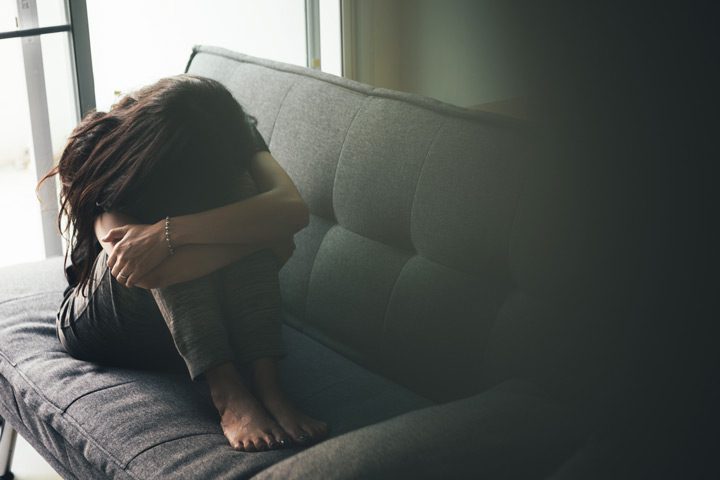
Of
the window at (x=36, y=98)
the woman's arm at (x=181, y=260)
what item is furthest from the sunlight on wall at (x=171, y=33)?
the woman's arm at (x=181, y=260)

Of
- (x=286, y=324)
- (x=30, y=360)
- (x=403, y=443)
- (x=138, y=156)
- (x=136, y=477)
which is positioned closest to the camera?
(x=403, y=443)

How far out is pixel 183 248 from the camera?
121 cm

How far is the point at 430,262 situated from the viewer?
50.5 inches

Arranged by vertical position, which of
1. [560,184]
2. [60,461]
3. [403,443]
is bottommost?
[60,461]

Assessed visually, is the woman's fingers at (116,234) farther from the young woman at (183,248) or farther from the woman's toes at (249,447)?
the woman's toes at (249,447)

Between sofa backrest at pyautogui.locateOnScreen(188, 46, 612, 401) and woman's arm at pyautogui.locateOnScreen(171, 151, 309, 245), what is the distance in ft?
0.39

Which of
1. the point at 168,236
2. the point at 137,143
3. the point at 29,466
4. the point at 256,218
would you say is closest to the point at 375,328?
the point at 256,218

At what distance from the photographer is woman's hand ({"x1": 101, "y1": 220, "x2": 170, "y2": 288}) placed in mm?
1179

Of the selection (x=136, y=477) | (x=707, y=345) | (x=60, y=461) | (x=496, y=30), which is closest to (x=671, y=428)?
(x=707, y=345)

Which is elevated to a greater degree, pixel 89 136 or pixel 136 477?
pixel 89 136

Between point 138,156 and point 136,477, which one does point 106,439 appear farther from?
point 138,156

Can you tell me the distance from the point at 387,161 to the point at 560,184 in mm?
995

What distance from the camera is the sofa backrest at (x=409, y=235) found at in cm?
114

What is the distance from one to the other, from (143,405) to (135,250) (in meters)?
0.23
